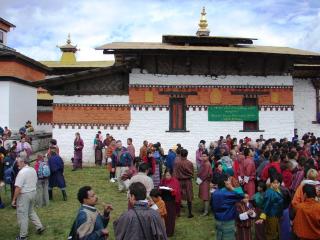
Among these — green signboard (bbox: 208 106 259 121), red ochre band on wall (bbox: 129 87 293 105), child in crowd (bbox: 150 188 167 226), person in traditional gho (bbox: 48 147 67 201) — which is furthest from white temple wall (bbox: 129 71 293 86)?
child in crowd (bbox: 150 188 167 226)

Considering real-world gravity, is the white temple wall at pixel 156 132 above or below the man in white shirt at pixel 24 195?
above

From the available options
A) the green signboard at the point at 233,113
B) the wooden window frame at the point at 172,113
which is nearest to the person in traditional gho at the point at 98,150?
the wooden window frame at the point at 172,113

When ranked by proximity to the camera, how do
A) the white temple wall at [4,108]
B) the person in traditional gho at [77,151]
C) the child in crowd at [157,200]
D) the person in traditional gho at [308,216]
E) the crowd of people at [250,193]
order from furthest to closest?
the white temple wall at [4,108], the person in traditional gho at [77,151], the child in crowd at [157,200], the crowd of people at [250,193], the person in traditional gho at [308,216]

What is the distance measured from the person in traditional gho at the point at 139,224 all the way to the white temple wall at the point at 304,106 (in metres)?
19.9

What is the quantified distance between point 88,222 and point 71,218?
619 cm

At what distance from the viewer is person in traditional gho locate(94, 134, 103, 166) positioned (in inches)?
806

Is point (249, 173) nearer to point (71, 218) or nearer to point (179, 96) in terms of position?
point (71, 218)

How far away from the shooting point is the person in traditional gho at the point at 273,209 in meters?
7.84

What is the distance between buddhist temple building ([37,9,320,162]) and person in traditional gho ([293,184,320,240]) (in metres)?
14.7

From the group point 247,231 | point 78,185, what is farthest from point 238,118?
point 247,231

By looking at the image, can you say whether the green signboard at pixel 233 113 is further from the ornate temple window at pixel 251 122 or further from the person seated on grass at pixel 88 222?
the person seated on grass at pixel 88 222

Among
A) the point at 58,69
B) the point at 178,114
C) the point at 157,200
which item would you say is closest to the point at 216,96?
the point at 178,114

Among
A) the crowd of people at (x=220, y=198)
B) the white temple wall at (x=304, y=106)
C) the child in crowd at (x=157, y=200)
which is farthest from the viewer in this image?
the white temple wall at (x=304, y=106)

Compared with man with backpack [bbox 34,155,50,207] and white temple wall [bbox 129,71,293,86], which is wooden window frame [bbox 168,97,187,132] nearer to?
white temple wall [bbox 129,71,293,86]
